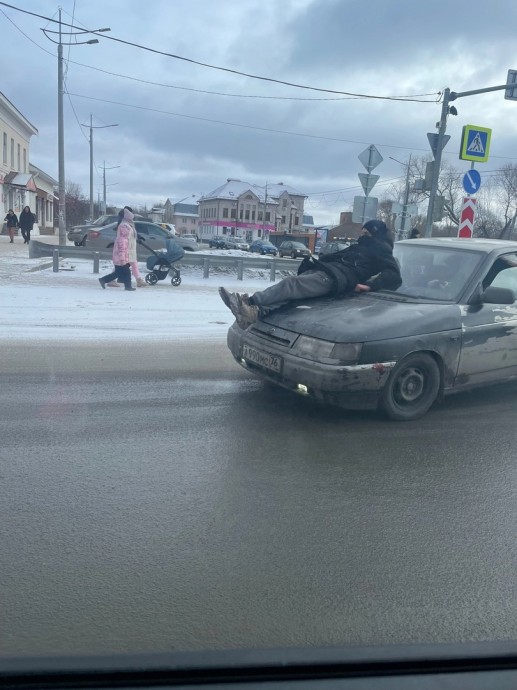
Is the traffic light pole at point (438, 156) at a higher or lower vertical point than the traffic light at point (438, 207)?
higher

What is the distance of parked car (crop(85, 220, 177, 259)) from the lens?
2196cm

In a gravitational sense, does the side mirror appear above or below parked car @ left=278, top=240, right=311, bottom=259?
above

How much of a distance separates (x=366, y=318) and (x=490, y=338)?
4.26ft

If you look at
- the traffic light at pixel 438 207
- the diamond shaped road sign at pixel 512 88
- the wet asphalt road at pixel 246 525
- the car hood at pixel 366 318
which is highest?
the diamond shaped road sign at pixel 512 88

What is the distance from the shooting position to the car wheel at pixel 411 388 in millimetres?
5234

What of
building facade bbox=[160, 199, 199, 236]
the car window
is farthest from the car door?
building facade bbox=[160, 199, 199, 236]

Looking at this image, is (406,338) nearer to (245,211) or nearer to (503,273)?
(503,273)

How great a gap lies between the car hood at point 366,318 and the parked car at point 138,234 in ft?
52.9

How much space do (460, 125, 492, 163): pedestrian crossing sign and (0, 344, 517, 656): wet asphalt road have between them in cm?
1079

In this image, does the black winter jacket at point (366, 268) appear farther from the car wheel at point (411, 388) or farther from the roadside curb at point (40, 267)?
the roadside curb at point (40, 267)

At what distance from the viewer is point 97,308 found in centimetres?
1121

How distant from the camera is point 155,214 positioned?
4857 inches

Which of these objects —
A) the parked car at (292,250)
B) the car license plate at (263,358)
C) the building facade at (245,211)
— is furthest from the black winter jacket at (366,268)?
the building facade at (245,211)

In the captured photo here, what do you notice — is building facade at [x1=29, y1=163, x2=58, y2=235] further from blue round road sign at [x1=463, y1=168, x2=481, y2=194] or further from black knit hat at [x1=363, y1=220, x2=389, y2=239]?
black knit hat at [x1=363, y1=220, x2=389, y2=239]
